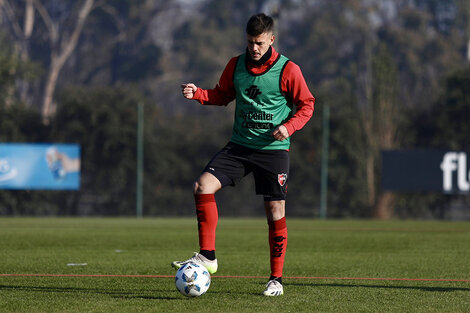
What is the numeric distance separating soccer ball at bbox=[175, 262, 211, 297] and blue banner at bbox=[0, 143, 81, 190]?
1880cm

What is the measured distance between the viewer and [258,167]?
6.82m

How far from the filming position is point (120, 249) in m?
11.7

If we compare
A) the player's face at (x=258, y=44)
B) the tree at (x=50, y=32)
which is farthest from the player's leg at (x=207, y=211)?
the tree at (x=50, y=32)

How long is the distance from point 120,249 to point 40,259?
1999mm

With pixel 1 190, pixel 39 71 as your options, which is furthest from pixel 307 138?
pixel 39 71

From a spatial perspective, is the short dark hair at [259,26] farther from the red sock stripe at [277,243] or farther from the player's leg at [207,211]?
the red sock stripe at [277,243]

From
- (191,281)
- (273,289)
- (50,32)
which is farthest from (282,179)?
(50,32)

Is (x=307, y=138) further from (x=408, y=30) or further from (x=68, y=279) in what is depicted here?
(x=408, y=30)

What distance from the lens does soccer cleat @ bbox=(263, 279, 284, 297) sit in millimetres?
6559

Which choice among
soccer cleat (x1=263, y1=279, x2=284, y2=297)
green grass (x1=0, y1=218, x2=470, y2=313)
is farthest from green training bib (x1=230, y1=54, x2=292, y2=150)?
green grass (x1=0, y1=218, x2=470, y2=313)

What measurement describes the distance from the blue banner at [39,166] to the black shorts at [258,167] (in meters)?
18.4

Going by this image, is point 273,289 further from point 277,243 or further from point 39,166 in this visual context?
point 39,166

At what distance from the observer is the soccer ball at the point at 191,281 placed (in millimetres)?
6242

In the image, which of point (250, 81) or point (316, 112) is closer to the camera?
point (250, 81)
